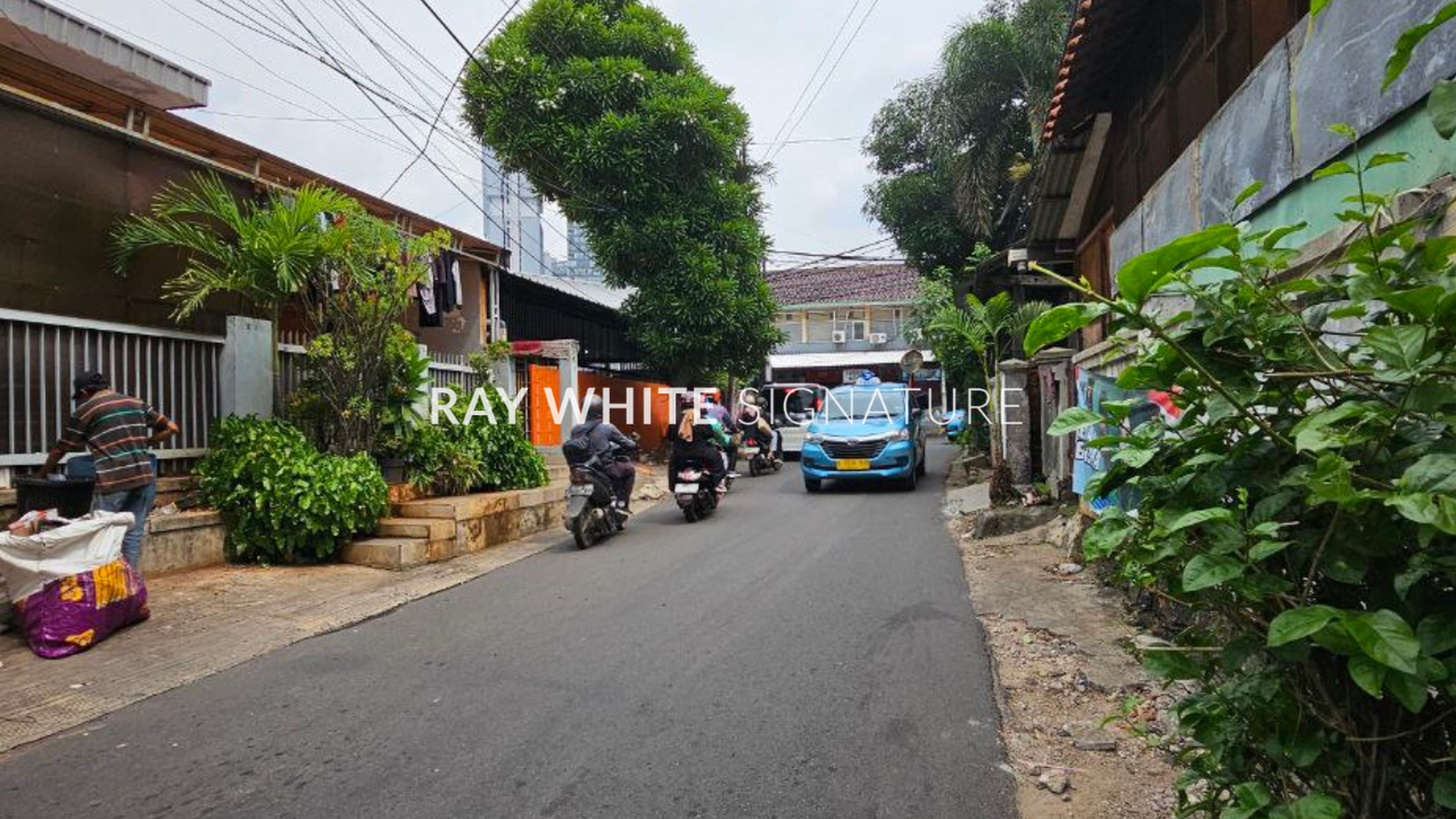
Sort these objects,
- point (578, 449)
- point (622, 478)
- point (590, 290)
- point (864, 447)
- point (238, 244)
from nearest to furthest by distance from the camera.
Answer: point (238, 244) < point (578, 449) < point (622, 478) < point (864, 447) < point (590, 290)

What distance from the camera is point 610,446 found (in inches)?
358

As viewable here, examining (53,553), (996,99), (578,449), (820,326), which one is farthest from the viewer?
(820,326)

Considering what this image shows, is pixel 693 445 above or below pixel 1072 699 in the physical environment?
above

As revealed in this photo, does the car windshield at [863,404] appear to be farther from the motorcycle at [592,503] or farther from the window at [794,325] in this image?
the window at [794,325]

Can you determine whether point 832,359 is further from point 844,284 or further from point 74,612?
point 74,612

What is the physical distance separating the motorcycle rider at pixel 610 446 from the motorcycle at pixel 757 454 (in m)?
7.13

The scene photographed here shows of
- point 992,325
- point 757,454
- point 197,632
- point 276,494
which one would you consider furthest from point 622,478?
point 757,454

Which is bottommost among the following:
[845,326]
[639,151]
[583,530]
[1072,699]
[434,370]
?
[1072,699]

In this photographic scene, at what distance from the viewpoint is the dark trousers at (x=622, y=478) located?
924 cm

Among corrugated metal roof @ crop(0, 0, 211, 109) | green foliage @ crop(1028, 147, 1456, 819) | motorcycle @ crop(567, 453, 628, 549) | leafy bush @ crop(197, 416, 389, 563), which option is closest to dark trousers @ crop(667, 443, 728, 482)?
motorcycle @ crop(567, 453, 628, 549)

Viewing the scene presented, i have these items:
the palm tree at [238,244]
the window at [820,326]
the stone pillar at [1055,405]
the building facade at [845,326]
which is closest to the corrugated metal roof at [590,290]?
the palm tree at [238,244]

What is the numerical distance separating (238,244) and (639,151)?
356 inches

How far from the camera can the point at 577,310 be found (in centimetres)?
1961

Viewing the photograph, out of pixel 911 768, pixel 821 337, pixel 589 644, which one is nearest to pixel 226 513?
pixel 589 644
